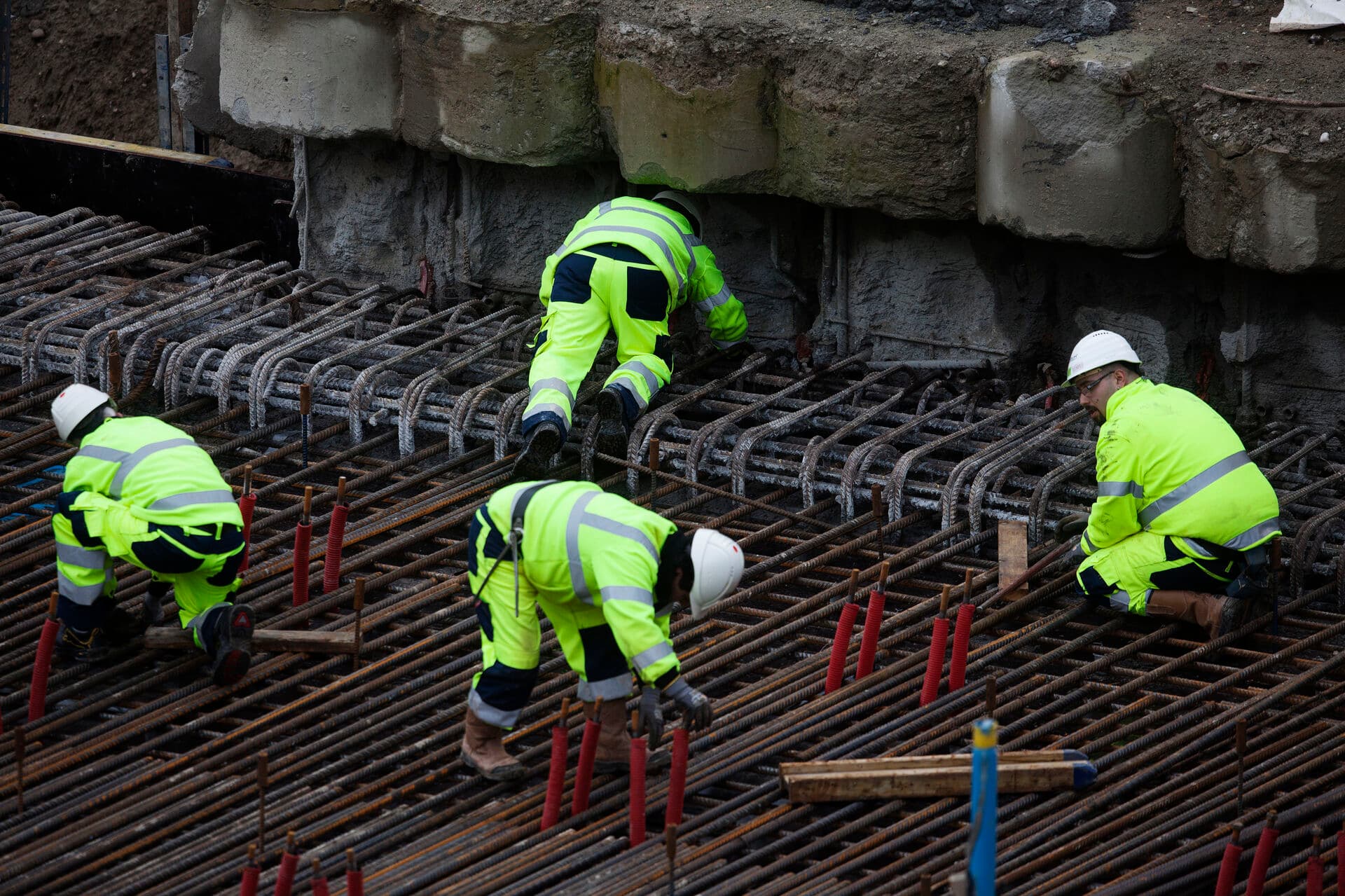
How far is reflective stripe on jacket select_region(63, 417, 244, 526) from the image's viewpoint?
7027mm

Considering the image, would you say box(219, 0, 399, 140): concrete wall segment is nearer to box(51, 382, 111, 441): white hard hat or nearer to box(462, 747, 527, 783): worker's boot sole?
box(51, 382, 111, 441): white hard hat

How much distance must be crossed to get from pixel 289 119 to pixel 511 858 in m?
5.83

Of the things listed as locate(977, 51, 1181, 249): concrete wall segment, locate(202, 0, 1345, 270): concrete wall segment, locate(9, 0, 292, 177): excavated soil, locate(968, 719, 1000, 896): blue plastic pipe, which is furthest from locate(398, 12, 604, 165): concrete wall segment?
locate(9, 0, 292, 177): excavated soil

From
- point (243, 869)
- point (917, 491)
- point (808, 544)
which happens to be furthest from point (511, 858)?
point (917, 491)

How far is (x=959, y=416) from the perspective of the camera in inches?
357

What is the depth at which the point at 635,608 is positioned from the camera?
604 cm

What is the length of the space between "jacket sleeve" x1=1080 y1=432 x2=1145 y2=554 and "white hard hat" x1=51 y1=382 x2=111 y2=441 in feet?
12.9

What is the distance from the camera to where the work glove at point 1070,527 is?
7754 mm

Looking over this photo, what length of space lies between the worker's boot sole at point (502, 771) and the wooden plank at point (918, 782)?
97 cm

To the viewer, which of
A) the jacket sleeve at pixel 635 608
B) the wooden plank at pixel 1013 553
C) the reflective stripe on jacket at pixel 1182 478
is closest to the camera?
the jacket sleeve at pixel 635 608

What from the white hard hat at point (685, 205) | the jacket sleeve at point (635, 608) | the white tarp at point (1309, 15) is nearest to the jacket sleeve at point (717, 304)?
the white hard hat at point (685, 205)

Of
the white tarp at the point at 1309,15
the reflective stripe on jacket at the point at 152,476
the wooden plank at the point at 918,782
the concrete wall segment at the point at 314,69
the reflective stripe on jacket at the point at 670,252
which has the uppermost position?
the white tarp at the point at 1309,15

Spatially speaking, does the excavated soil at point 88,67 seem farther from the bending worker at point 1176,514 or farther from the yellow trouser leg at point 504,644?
the bending worker at point 1176,514

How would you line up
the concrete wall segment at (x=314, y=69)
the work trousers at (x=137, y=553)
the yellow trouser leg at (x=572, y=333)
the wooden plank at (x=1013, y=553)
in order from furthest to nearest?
the concrete wall segment at (x=314, y=69) → the yellow trouser leg at (x=572, y=333) → the wooden plank at (x=1013, y=553) → the work trousers at (x=137, y=553)
